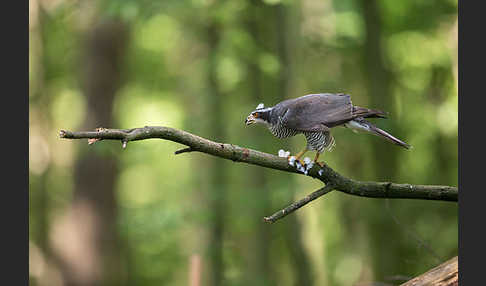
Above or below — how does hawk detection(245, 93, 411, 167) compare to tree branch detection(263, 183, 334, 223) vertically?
above

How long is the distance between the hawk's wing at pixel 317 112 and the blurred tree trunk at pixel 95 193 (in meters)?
7.19

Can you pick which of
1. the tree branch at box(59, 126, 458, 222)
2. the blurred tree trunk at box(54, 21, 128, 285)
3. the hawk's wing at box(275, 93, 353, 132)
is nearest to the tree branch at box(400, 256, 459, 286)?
the tree branch at box(59, 126, 458, 222)

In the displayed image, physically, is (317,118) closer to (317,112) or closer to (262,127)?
(317,112)

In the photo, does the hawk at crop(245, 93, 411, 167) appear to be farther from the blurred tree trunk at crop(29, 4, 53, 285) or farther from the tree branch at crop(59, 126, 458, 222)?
the blurred tree trunk at crop(29, 4, 53, 285)

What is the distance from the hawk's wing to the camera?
5.01 m

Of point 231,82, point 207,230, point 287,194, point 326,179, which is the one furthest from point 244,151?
point 207,230

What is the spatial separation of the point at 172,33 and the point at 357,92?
638 cm

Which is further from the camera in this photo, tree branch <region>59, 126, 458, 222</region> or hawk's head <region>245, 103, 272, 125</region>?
hawk's head <region>245, 103, 272, 125</region>

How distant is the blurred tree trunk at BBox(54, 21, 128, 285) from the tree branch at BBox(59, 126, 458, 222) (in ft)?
25.3

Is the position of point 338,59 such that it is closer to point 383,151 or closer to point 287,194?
point 383,151

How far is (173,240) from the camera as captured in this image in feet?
62.4

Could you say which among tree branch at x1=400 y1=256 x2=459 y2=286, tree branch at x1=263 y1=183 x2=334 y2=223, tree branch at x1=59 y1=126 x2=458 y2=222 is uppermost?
tree branch at x1=59 y1=126 x2=458 y2=222

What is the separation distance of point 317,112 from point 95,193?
773 cm

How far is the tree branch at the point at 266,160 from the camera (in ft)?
11.8
